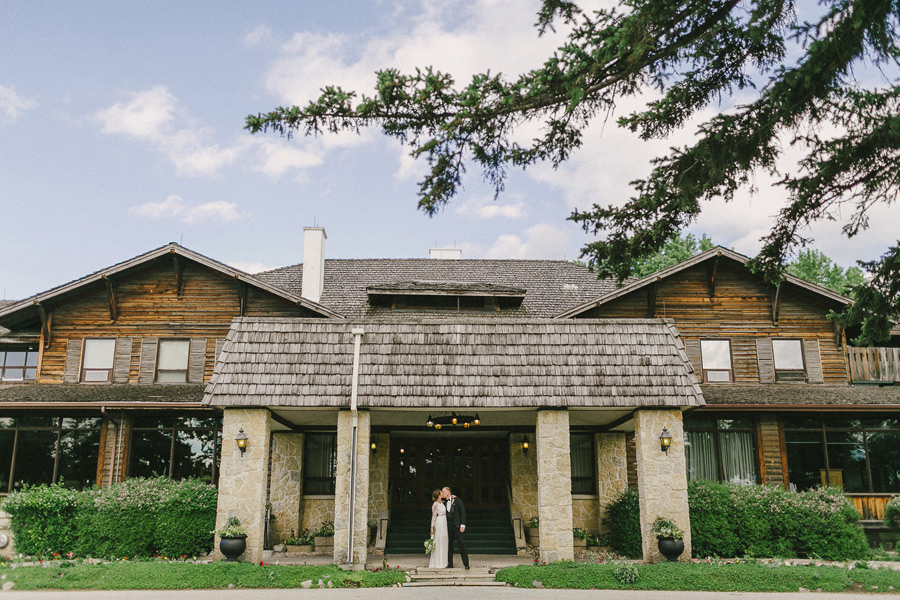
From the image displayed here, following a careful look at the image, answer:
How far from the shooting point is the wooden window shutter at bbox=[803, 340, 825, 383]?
19.9 metres

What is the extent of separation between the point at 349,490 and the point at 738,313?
12.9 metres

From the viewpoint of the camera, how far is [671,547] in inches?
495

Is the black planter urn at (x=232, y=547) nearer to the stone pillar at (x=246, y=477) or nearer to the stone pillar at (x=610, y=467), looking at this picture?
the stone pillar at (x=246, y=477)

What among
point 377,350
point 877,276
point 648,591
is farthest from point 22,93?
point 877,276

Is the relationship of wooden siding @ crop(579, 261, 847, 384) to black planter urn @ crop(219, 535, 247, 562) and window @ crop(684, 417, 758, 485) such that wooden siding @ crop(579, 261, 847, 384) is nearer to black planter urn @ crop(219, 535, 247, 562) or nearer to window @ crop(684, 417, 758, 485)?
window @ crop(684, 417, 758, 485)

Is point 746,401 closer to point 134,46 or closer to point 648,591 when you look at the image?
point 648,591

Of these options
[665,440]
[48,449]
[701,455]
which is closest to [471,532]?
[665,440]

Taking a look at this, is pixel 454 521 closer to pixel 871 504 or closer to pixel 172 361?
pixel 172 361

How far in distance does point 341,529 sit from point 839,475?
13.9 metres

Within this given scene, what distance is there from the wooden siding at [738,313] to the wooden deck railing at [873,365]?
33 cm

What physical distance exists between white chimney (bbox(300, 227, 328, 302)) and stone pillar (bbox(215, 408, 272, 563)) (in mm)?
9468

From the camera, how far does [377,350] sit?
44.7 feet

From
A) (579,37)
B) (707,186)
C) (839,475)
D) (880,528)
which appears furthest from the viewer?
(839,475)

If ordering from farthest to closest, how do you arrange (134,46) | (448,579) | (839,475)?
(839,475), (134,46), (448,579)
